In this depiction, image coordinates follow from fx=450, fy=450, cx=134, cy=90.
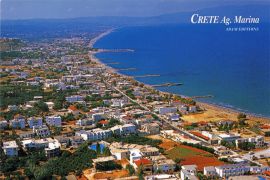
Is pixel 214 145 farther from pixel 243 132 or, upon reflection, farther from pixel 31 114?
pixel 31 114

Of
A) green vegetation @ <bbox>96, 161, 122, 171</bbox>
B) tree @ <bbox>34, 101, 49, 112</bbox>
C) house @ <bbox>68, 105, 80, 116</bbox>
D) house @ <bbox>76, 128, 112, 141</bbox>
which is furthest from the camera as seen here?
tree @ <bbox>34, 101, 49, 112</bbox>

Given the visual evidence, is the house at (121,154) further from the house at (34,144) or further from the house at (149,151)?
the house at (34,144)

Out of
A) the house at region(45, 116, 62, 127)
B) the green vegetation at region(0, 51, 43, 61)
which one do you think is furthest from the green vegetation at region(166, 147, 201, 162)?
the green vegetation at region(0, 51, 43, 61)

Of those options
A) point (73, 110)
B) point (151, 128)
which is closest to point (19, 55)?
point (73, 110)

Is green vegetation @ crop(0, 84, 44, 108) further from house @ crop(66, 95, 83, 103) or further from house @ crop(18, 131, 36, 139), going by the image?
house @ crop(18, 131, 36, 139)

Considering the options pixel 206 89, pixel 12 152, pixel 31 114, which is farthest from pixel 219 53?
pixel 12 152

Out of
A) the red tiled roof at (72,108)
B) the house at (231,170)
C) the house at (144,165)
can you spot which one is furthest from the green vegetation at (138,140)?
the red tiled roof at (72,108)

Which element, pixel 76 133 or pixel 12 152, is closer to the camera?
pixel 12 152
